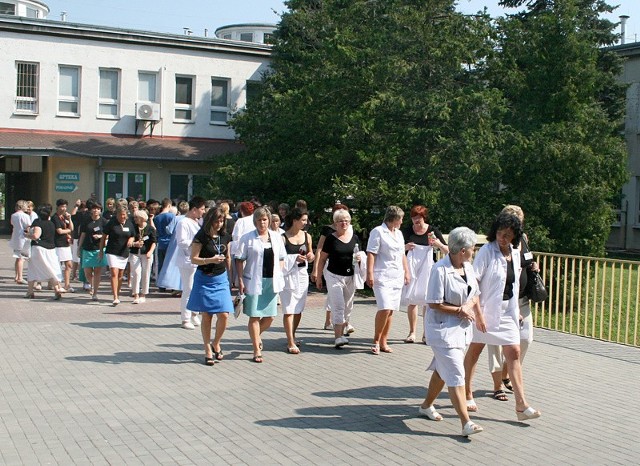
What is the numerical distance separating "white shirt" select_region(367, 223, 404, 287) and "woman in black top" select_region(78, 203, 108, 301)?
696 cm

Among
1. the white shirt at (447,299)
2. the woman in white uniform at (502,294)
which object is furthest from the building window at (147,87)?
the white shirt at (447,299)

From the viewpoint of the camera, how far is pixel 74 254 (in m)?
20.0

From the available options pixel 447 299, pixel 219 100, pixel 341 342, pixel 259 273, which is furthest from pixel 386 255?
pixel 219 100

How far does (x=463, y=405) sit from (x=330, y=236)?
456 centimetres

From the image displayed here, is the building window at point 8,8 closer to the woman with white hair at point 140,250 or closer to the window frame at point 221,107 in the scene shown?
the window frame at point 221,107

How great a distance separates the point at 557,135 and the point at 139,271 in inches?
450

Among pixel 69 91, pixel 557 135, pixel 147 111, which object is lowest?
pixel 557 135

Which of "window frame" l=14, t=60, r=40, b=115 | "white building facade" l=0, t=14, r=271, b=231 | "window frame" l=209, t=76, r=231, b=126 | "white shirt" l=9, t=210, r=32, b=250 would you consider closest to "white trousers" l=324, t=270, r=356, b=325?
"white shirt" l=9, t=210, r=32, b=250

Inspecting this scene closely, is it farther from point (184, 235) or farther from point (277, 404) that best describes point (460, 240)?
point (184, 235)

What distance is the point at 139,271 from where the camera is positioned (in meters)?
16.3

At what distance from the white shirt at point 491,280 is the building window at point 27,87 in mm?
28721

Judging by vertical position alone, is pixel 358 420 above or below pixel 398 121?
below

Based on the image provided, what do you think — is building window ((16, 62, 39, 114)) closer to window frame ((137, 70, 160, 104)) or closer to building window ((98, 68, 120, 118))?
building window ((98, 68, 120, 118))

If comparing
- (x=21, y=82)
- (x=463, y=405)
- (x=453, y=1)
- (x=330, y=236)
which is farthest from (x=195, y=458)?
(x=21, y=82)
